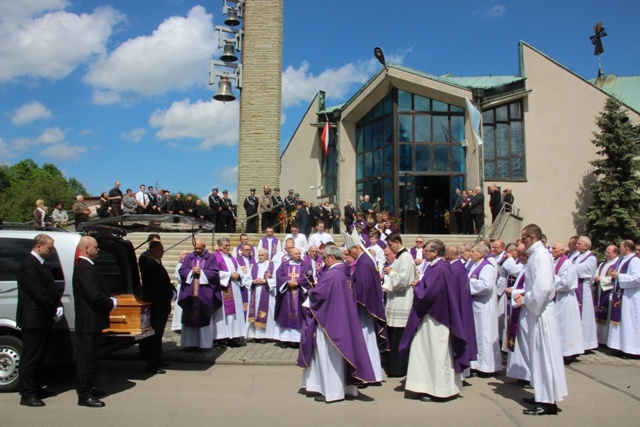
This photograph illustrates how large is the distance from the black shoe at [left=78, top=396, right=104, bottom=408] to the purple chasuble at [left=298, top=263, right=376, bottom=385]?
2439 millimetres

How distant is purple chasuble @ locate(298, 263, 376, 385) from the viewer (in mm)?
6746

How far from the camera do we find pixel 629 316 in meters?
9.89

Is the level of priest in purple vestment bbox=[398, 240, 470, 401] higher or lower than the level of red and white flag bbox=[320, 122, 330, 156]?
lower

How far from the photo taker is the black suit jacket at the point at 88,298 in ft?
21.7

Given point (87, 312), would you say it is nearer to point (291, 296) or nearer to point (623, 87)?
point (291, 296)

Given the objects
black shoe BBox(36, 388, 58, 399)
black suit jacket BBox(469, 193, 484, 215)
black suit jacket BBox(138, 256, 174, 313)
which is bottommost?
black shoe BBox(36, 388, 58, 399)

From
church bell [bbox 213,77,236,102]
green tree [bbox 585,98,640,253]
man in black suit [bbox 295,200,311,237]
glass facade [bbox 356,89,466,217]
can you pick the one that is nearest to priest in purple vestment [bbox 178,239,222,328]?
man in black suit [bbox 295,200,311,237]

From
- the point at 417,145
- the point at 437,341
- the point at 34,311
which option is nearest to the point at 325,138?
the point at 417,145

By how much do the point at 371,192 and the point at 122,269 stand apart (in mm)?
19412

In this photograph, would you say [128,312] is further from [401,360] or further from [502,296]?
[502,296]

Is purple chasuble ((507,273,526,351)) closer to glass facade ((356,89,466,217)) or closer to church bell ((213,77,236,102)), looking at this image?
church bell ((213,77,236,102))

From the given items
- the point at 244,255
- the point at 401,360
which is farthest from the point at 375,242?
the point at 401,360

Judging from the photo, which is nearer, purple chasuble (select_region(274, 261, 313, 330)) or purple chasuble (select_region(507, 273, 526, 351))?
purple chasuble (select_region(507, 273, 526, 351))

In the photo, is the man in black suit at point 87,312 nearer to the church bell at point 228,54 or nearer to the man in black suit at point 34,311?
the man in black suit at point 34,311
